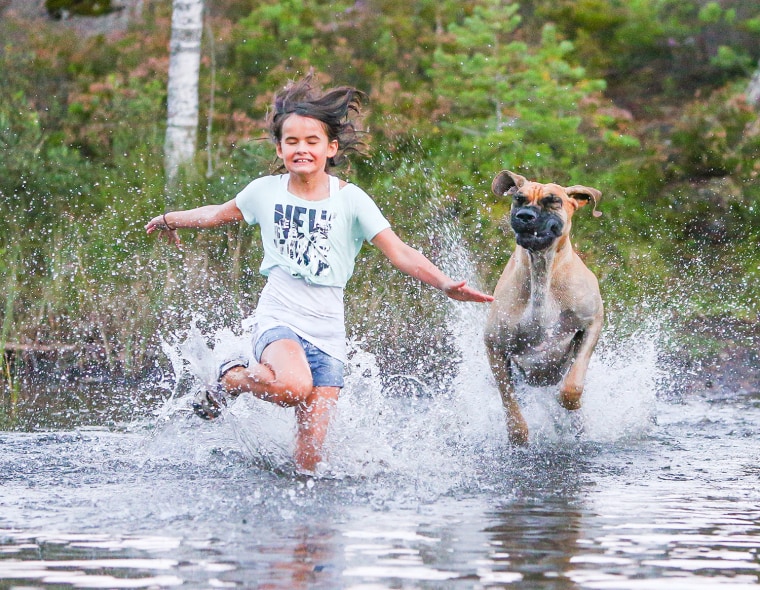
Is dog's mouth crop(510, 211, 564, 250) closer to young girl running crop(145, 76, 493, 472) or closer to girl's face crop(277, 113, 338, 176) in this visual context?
young girl running crop(145, 76, 493, 472)

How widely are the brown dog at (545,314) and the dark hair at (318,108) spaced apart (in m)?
1.41

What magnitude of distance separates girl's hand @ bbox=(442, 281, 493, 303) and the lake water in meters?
0.89

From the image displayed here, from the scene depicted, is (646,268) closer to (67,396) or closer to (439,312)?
(439,312)

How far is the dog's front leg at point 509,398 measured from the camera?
738cm

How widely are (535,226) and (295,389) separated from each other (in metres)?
1.96

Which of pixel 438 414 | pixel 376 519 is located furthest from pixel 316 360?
pixel 438 414

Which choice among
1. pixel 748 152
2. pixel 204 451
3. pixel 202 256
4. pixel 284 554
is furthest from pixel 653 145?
pixel 284 554

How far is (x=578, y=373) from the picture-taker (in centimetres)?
723

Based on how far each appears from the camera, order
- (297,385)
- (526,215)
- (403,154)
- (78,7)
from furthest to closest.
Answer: (78,7), (403,154), (526,215), (297,385)

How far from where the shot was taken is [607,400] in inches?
316

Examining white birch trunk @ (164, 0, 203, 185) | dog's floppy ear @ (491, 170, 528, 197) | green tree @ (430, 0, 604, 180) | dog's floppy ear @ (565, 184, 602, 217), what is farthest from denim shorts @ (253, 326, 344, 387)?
white birch trunk @ (164, 0, 203, 185)

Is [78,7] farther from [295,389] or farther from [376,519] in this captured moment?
[376,519]

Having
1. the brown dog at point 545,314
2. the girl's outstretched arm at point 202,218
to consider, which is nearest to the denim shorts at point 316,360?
the girl's outstretched arm at point 202,218

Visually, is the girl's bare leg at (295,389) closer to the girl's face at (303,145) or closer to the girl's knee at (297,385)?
the girl's knee at (297,385)
